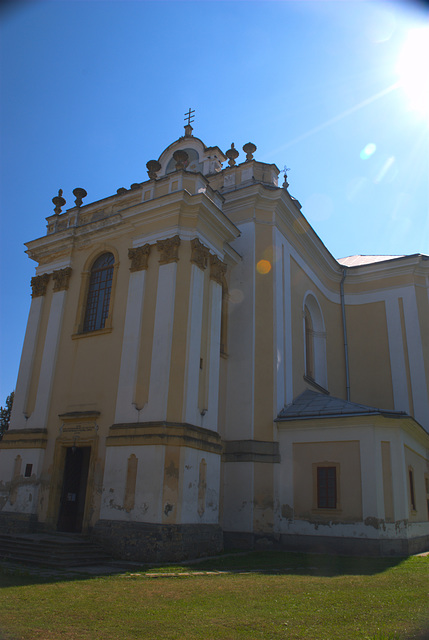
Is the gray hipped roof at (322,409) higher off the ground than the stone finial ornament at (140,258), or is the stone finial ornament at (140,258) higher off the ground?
the stone finial ornament at (140,258)

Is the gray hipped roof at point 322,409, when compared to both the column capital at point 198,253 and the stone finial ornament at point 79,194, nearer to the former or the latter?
the column capital at point 198,253

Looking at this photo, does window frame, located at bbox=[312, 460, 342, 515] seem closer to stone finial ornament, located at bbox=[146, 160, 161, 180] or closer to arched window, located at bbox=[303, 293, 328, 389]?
arched window, located at bbox=[303, 293, 328, 389]

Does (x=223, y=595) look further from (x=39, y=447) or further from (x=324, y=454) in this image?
(x=39, y=447)

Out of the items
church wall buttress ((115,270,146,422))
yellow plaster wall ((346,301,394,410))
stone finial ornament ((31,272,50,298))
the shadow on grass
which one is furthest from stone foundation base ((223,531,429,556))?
stone finial ornament ((31,272,50,298))

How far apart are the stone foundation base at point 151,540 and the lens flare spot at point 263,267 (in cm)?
873

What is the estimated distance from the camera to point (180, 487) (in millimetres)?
12625

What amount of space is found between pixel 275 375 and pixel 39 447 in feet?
25.1

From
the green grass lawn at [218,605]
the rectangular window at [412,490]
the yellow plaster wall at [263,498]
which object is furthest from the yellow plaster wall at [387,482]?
the green grass lawn at [218,605]

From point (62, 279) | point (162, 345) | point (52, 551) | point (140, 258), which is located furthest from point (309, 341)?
point (52, 551)

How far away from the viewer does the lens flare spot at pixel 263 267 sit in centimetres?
1806

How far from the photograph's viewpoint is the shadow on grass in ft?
31.0

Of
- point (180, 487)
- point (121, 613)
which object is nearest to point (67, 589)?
point (121, 613)

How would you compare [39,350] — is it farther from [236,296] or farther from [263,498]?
[263,498]

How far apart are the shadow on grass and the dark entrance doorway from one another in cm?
411
